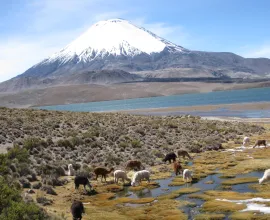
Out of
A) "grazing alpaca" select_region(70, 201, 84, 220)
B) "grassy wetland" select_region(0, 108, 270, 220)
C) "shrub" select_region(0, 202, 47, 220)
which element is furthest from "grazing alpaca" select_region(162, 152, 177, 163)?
"shrub" select_region(0, 202, 47, 220)

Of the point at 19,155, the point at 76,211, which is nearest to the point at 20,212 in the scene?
the point at 76,211

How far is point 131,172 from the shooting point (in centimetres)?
2359

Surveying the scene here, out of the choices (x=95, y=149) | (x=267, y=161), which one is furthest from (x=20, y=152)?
(x=267, y=161)

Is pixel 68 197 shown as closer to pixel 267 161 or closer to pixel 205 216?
pixel 205 216

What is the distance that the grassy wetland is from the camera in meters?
15.7

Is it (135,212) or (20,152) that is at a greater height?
(20,152)

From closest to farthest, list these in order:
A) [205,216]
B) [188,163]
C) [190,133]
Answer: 1. [205,216]
2. [188,163]
3. [190,133]

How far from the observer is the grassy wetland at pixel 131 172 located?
1574cm

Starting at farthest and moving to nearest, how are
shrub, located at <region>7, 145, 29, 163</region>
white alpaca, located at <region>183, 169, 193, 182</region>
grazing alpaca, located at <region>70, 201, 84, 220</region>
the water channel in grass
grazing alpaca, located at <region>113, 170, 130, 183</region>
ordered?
shrub, located at <region>7, 145, 29, 163</region>, grazing alpaca, located at <region>113, 170, 130, 183</region>, white alpaca, located at <region>183, 169, 193, 182</region>, the water channel in grass, grazing alpaca, located at <region>70, 201, 84, 220</region>

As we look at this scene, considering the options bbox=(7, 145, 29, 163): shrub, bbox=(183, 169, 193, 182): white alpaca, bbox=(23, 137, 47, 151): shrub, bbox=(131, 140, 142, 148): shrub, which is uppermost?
bbox=(23, 137, 47, 151): shrub

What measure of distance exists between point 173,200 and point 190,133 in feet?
84.1

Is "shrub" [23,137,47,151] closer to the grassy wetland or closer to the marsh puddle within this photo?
the grassy wetland

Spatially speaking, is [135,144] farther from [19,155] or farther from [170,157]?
[19,155]

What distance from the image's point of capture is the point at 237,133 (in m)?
43.9
